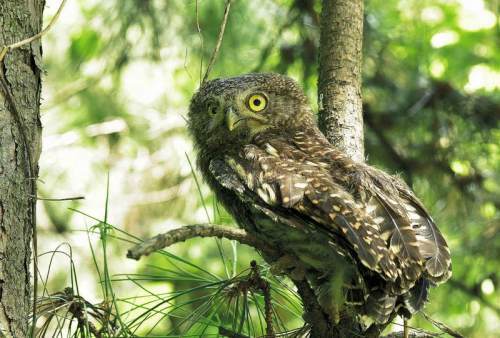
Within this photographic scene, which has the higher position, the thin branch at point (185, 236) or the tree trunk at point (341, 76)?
the tree trunk at point (341, 76)

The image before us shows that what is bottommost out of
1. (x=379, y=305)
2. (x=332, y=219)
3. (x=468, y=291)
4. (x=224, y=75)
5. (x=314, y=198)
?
(x=468, y=291)

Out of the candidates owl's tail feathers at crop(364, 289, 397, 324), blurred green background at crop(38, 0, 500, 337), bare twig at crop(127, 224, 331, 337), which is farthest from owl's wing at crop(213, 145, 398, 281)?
blurred green background at crop(38, 0, 500, 337)

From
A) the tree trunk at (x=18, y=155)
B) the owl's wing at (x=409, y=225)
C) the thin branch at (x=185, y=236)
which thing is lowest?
the owl's wing at (x=409, y=225)

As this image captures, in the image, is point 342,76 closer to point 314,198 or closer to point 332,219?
point 314,198

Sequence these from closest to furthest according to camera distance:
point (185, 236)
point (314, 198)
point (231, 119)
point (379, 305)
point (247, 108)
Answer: point (185, 236) → point (379, 305) → point (314, 198) → point (231, 119) → point (247, 108)

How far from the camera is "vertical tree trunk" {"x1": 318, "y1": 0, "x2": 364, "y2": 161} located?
10.0ft

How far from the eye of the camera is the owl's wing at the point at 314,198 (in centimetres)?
237

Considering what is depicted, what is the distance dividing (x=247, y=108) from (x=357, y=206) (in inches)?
40.4

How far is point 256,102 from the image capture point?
3.46 m

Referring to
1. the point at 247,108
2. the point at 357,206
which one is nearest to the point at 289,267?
the point at 357,206

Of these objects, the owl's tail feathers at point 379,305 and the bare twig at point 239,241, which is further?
the owl's tail feathers at point 379,305

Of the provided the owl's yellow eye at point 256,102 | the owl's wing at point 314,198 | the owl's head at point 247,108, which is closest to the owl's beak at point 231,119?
the owl's head at point 247,108

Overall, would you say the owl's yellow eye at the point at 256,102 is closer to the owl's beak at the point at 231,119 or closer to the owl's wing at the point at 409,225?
the owl's beak at the point at 231,119

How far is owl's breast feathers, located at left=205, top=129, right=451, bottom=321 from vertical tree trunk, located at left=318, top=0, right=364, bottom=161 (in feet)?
0.32
